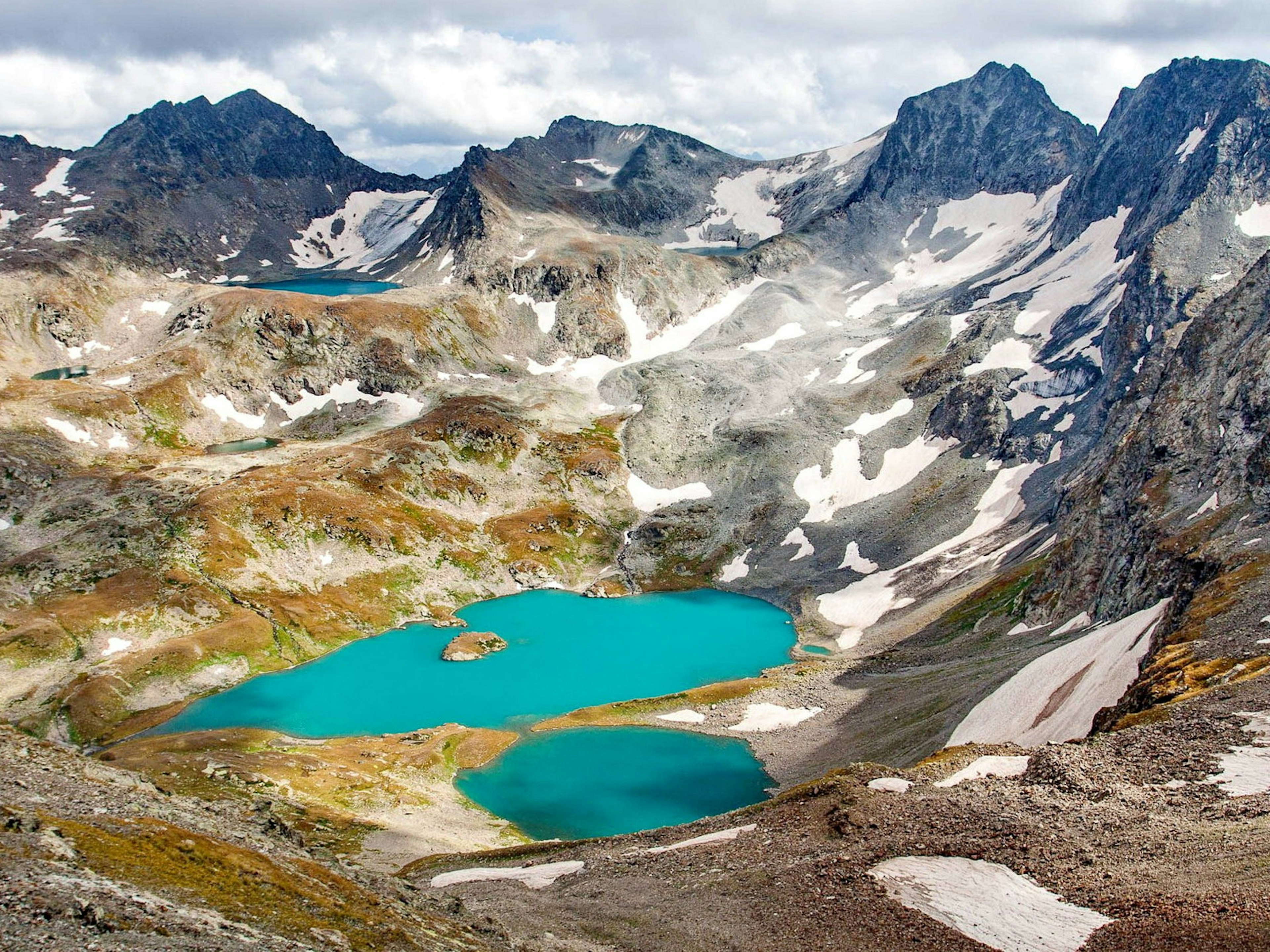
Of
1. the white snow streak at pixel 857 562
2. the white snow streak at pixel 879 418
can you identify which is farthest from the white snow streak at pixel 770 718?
the white snow streak at pixel 879 418

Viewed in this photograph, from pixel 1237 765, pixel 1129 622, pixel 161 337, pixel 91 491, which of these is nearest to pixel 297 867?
pixel 1237 765

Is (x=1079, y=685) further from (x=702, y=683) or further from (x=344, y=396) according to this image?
(x=344, y=396)

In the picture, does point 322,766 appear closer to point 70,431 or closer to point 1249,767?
point 1249,767

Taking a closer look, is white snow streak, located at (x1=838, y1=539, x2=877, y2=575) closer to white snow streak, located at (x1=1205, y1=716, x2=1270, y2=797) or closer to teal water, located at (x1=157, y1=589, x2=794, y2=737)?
teal water, located at (x1=157, y1=589, x2=794, y2=737)

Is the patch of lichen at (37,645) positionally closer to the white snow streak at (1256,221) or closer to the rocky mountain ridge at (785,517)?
the rocky mountain ridge at (785,517)

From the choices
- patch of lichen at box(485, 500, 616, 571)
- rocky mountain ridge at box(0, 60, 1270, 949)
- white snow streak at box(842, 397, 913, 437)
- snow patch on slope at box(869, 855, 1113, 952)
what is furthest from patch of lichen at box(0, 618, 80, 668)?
white snow streak at box(842, 397, 913, 437)

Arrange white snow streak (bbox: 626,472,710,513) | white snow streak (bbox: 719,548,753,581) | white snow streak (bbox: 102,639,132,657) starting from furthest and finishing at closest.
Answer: white snow streak (bbox: 626,472,710,513), white snow streak (bbox: 719,548,753,581), white snow streak (bbox: 102,639,132,657)
